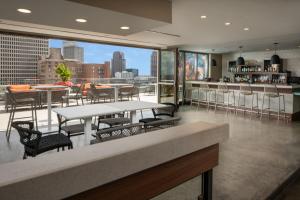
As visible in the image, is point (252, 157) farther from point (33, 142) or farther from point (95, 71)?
point (95, 71)

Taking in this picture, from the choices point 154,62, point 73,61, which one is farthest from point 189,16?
point 73,61

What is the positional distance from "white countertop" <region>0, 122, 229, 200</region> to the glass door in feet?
26.1

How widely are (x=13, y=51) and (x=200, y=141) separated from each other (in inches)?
336

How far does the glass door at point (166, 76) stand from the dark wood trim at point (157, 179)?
774 cm

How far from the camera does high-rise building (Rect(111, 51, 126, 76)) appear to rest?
10.5 m

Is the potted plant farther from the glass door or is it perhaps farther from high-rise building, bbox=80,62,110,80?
the glass door

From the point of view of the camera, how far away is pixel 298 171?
3307 millimetres

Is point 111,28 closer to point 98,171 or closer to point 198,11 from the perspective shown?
point 198,11

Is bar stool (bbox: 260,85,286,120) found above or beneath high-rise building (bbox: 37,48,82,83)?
beneath

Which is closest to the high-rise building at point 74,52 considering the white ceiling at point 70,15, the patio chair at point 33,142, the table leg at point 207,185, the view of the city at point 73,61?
the view of the city at point 73,61

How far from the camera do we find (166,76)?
940 centimetres

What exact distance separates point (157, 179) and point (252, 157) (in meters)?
3.15

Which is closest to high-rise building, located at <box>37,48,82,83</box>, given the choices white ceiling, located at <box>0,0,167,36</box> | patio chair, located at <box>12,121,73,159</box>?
white ceiling, located at <box>0,0,167,36</box>

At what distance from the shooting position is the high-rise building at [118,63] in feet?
34.3
